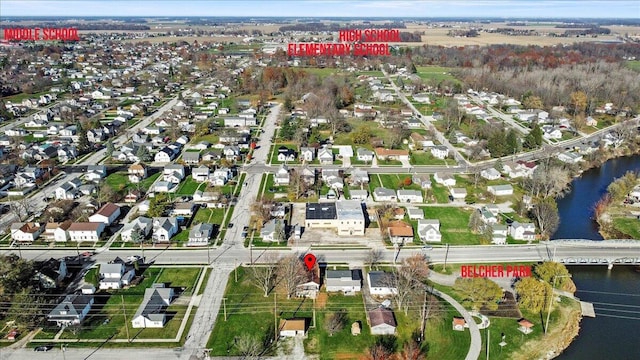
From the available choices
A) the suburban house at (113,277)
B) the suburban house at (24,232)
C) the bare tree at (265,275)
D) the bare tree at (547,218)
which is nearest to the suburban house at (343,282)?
the bare tree at (265,275)

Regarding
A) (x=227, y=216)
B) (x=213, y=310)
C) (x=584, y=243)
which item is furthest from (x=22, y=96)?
(x=584, y=243)

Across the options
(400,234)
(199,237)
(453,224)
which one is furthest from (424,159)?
(199,237)

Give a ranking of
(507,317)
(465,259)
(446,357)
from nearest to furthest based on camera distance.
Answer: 1. (446,357)
2. (507,317)
3. (465,259)

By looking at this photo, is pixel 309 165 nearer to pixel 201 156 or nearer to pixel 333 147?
pixel 333 147

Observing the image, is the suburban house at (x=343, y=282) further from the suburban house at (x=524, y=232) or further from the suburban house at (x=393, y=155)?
the suburban house at (x=393, y=155)

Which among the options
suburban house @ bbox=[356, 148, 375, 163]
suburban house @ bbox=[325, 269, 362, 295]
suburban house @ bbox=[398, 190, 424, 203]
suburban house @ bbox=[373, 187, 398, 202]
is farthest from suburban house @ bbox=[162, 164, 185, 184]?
suburban house @ bbox=[325, 269, 362, 295]

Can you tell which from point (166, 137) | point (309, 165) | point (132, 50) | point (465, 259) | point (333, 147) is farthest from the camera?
point (132, 50)

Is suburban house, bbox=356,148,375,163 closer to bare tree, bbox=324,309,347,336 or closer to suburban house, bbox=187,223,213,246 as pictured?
suburban house, bbox=187,223,213,246

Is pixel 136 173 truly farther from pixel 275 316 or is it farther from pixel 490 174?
pixel 490 174
